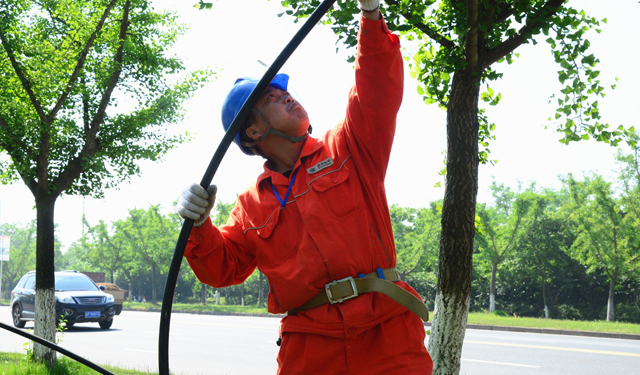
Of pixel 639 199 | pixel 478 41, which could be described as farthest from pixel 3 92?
pixel 639 199

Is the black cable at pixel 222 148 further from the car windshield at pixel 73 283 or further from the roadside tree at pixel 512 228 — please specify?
the roadside tree at pixel 512 228

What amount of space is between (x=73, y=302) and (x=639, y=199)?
21432mm

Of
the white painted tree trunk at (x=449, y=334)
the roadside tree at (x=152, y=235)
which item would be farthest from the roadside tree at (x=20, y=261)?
the white painted tree trunk at (x=449, y=334)

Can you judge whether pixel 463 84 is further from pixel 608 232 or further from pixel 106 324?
pixel 608 232

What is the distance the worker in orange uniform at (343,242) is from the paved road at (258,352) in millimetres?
7308

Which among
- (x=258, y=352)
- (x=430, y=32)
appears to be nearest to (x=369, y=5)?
(x=430, y=32)

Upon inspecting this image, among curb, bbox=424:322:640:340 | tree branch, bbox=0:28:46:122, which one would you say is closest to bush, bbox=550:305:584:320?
curb, bbox=424:322:640:340

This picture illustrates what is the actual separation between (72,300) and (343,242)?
14964 mm

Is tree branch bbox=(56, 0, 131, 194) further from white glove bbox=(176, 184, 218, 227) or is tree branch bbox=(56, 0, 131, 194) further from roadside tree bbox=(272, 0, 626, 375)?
white glove bbox=(176, 184, 218, 227)

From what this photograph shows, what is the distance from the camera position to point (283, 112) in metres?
2.12

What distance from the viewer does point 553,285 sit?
35562 mm

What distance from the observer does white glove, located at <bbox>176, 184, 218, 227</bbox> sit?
6.41ft

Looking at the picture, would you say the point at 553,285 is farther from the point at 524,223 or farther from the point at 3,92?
the point at 3,92

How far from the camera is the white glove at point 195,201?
1.95 m
